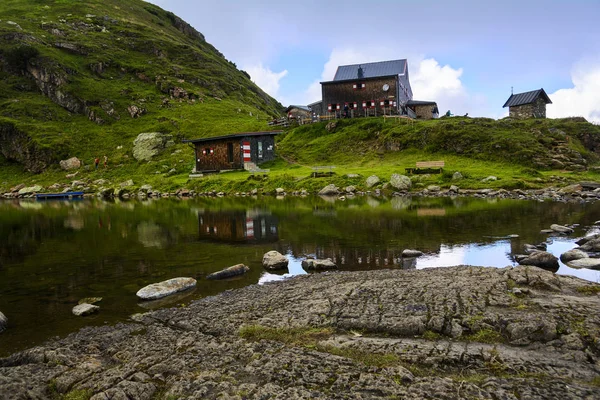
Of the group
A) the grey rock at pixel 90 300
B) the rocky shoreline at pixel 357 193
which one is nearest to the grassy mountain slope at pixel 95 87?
the rocky shoreline at pixel 357 193

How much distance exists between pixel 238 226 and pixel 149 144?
65.0 meters

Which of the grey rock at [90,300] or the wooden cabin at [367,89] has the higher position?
the wooden cabin at [367,89]

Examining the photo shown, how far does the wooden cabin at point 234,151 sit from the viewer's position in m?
70.6

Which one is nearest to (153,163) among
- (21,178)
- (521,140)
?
(21,178)

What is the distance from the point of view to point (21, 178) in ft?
276

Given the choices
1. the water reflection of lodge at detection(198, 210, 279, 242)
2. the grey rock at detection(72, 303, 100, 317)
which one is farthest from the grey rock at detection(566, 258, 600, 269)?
the grey rock at detection(72, 303, 100, 317)

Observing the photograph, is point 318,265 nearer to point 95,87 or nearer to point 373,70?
point 373,70

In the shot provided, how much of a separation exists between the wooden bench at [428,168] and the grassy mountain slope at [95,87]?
4731 centimetres

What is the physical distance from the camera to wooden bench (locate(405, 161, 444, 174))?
178ft

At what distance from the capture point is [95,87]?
11069 centimetres

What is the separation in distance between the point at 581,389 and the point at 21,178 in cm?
10152

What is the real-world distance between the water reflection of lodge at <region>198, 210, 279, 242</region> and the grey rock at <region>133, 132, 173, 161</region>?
53.0 meters

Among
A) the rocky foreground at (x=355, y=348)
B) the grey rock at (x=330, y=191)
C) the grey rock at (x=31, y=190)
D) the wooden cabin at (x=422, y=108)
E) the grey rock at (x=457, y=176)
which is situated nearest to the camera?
the rocky foreground at (x=355, y=348)

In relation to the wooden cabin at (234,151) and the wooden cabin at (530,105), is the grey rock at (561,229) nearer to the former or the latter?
the wooden cabin at (234,151)
